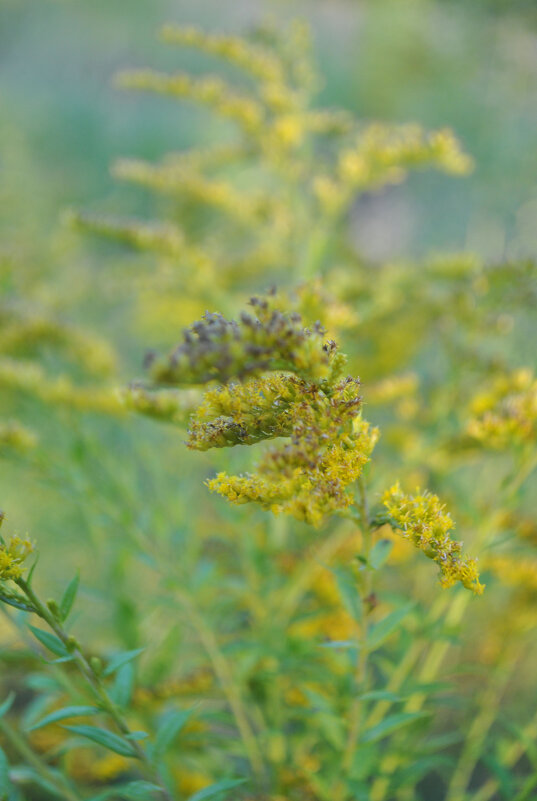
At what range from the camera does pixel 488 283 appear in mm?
998

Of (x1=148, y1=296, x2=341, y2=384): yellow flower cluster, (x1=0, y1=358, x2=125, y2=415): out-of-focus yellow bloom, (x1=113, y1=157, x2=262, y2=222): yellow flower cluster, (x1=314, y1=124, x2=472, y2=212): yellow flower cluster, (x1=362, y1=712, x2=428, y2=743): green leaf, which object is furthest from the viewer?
(x1=113, y1=157, x2=262, y2=222): yellow flower cluster

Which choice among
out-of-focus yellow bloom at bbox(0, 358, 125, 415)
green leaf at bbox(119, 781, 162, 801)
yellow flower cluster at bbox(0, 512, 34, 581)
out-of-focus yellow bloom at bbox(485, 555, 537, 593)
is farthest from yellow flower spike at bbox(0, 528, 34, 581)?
out-of-focus yellow bloom at bbox(485, 555, 537, 593)

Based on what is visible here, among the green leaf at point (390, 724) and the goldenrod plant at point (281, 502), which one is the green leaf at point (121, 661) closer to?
the goldenrod plant at point (281, 502)

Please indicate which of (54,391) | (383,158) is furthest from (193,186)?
(54,391)

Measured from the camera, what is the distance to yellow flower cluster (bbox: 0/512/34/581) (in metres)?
0.48

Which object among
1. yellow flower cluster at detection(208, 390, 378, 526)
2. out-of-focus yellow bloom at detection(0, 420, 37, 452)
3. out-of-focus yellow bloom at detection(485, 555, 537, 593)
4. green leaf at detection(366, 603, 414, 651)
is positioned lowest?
green leaf at detection(366, 603, 414, 651)

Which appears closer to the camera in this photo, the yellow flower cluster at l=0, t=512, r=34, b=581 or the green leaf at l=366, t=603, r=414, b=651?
the yellow flower cluster at l=0, t=512, r=34, b=581

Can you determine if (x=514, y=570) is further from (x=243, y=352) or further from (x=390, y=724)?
(x=243, y=352)

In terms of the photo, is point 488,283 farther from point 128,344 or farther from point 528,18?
point 128,344

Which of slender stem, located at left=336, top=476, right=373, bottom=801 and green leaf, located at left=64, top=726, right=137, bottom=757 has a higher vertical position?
slender stem, located at left=336, top=476, right=373, bottom=801

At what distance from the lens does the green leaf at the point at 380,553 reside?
58 centimetres

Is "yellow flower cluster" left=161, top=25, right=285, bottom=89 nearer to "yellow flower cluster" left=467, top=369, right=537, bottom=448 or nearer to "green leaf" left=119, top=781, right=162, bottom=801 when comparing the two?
"yellow flower cluster" left=467, top=369, right=537, bottom=448

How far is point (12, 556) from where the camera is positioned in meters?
0.51

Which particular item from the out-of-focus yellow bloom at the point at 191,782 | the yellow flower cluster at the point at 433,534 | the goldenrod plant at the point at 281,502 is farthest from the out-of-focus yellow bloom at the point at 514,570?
the out-of-focus yellow bloom at the point at 191,782
